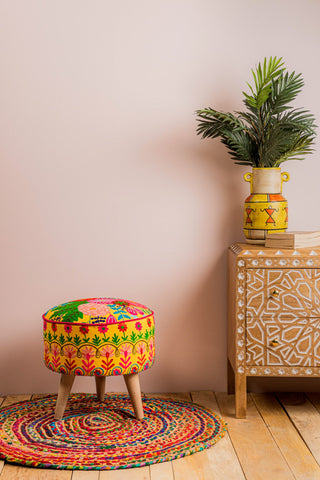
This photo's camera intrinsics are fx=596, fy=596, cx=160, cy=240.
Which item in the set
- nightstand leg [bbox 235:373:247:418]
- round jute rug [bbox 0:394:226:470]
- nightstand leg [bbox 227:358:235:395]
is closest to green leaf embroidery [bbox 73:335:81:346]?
round jute rug [bbox 0:394:226:470]

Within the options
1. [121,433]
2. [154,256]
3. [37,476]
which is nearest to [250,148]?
[154,256]

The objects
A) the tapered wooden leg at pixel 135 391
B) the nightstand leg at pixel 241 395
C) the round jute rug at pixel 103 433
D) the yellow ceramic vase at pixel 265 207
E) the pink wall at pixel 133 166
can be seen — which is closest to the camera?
the round jute rug at pixel 103 433

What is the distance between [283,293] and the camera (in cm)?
243

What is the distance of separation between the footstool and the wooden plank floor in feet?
1.27

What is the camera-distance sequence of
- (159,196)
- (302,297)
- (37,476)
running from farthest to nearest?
(159,196)
(302,297)
(37,476)

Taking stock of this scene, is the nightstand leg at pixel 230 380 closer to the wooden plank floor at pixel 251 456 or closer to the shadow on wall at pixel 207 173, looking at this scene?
the wooden plank floor at pixel 251 456

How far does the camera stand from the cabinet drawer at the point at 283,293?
2428 millimetres

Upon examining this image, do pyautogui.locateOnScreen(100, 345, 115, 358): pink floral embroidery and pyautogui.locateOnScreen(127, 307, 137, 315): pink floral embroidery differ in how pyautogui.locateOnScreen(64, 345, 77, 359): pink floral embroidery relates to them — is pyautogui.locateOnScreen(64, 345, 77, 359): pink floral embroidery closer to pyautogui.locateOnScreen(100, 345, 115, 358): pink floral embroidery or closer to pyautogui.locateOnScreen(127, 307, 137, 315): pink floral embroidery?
pyautogui.locateOnScreen(100, 345, 115, 358): pink floral embroidery

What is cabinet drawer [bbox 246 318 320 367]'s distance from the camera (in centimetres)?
243

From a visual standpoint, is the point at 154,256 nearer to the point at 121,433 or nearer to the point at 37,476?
the point at 121,433

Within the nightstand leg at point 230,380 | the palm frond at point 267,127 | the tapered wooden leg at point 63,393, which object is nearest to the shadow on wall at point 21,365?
the tapered wooden leg at point 63,393

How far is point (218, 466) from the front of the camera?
6.66 feet

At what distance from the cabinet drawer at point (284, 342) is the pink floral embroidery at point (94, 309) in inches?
23.5

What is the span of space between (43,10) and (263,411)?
2040mm
